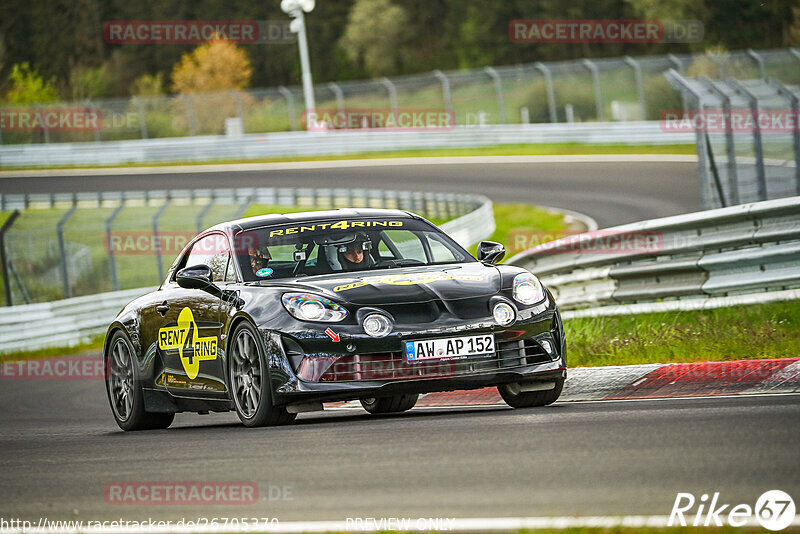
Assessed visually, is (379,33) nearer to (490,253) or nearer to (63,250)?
(63,250)

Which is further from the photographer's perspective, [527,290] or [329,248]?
[329,248]

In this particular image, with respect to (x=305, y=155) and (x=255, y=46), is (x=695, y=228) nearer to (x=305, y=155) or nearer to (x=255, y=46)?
(x=305, y=155)

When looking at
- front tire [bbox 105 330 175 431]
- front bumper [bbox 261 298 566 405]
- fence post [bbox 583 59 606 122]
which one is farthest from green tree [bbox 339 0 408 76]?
front bumper [bbox 261 298 566 405]

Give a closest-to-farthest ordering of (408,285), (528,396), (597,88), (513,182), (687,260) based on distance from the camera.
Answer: (408,285) → (528,396) → (687,260) → (513,182) → (597,88)

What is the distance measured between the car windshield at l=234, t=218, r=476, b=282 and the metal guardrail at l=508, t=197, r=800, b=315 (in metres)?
2.49

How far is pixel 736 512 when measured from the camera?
438 cm

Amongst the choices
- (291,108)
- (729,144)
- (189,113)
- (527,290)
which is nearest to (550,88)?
(291,108)

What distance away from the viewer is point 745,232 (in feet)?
34.1

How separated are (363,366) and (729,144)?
25.9 feet

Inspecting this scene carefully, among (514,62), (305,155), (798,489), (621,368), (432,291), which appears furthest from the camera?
(514,62)

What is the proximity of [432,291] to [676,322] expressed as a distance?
3.38 metres

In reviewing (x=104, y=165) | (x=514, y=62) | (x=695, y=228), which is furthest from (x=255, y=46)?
(x=695, y=228)

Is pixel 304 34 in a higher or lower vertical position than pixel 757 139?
higher

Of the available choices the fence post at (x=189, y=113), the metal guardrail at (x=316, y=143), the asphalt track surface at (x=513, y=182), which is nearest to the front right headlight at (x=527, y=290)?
the asphalt track surface at (x=513, y=182)
